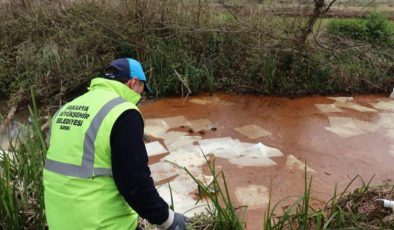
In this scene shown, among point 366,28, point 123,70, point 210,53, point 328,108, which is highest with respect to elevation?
point 123,70

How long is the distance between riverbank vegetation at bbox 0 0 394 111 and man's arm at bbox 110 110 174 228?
442cm

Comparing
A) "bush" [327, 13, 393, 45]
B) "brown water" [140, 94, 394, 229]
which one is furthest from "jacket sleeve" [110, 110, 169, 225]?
"bush" [327, 13, 393, 45]

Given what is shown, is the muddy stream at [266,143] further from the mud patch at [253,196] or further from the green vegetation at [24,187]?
the green vegetation at [24,187]

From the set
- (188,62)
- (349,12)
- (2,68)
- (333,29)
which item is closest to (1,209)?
(188,62)

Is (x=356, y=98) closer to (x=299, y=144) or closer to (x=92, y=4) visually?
(x=299, y=144)

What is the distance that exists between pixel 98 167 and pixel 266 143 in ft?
10.6

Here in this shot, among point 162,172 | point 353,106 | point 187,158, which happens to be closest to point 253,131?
point 187,158

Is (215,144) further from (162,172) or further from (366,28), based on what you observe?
(366,28)

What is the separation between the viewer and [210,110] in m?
5.78

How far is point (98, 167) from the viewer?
1.71 m

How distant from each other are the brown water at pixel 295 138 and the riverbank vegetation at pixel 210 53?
1.00ft

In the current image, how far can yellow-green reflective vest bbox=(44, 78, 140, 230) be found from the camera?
170 centimetres

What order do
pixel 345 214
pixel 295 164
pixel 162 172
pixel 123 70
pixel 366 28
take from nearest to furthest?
pixel 123 70 → pixel 345 214 → pixel 162 172 → pixel 295 164 → pixel 366 28

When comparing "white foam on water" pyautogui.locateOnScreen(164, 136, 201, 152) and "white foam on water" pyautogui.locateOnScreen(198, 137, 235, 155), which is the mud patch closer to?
"white foam on water" pyautogui.locateOnScreen(198, 137, 235, 155)
